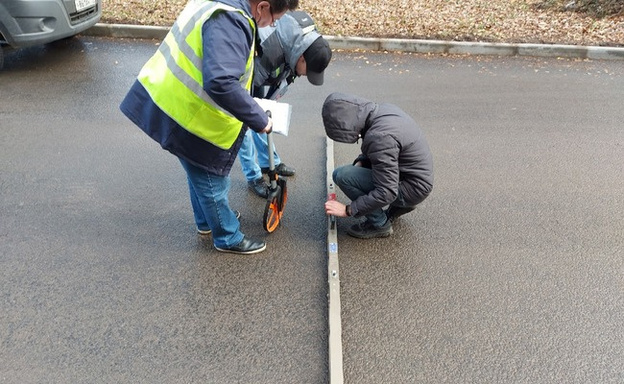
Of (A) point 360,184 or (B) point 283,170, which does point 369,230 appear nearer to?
(A) point 360,184

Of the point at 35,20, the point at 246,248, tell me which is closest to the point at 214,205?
the point at 246,248

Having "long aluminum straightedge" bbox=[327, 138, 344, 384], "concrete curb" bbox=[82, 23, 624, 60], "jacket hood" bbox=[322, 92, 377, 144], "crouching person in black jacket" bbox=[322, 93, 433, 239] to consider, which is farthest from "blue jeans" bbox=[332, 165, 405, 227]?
"concrete curb" bbox=[82, 23, 624, 60]

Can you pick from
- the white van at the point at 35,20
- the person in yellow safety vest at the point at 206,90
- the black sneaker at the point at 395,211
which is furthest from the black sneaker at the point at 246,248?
the white van at the point at 35,20

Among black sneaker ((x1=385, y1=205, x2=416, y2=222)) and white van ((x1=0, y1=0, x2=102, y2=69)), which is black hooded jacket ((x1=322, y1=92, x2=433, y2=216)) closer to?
black sneaker ((x1=385, y1=205, x2=416, y2=222))

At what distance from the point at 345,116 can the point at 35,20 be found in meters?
5.08

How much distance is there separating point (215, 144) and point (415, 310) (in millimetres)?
1604

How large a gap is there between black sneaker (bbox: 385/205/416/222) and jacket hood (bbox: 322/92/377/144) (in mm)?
752

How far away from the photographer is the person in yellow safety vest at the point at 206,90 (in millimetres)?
2412

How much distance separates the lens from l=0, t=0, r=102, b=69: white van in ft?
20.0

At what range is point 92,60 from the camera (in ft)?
22.4

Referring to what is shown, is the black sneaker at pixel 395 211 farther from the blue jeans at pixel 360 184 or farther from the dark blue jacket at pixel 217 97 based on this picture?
the dark blue jacket at pixel 217 97

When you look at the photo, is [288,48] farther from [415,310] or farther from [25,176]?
[25,176]

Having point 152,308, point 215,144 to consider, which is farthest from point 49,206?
point 215,144

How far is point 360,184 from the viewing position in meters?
3.54
